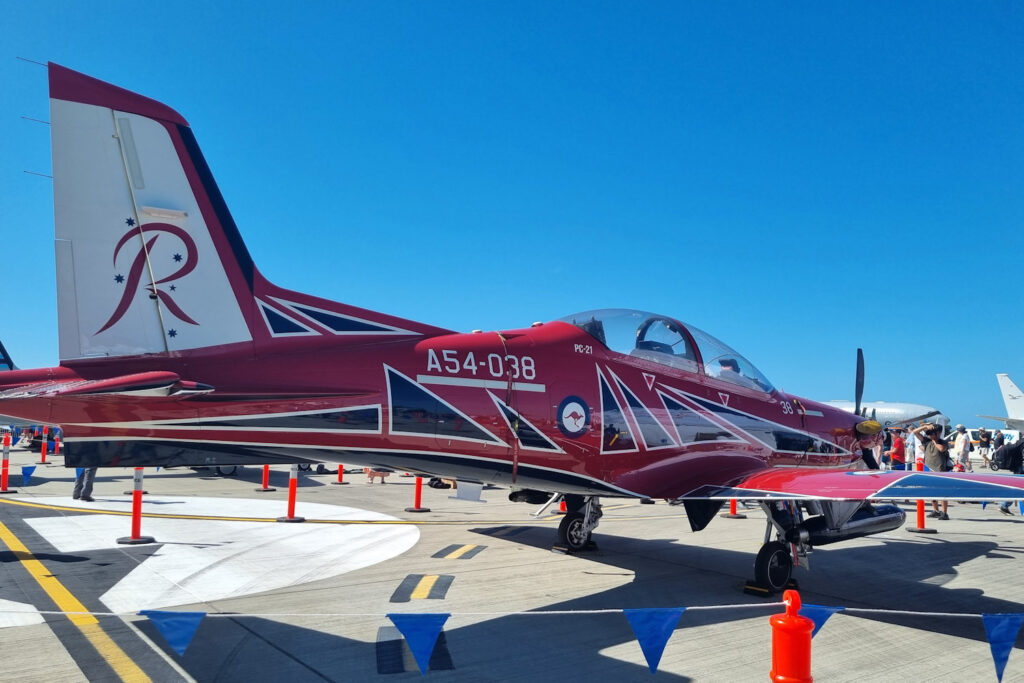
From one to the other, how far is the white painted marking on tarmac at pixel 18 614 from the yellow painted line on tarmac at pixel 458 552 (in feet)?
15.6

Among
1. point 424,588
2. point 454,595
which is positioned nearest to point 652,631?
point 454,595

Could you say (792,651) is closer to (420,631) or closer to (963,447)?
(420,631)

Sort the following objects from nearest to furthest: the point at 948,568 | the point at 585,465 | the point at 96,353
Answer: the point at 96,353 < the point at 585,465 < the point at 948,568

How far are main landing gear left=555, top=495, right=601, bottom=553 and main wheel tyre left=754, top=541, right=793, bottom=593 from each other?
9.01ft

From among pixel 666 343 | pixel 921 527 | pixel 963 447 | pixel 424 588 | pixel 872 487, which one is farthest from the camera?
pixel 963 447

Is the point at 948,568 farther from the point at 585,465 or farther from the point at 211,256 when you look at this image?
the point at 211,256

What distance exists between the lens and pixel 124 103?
216 inches

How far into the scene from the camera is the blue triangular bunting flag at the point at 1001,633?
4.46 m

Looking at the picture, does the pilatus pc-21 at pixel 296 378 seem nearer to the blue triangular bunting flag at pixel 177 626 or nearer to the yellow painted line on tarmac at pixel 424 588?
the blue triangular bunting flag at pixel 177 626

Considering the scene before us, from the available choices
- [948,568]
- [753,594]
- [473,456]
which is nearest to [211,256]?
[473,456]

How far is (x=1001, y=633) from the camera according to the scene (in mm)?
4492

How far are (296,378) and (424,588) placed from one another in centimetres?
317

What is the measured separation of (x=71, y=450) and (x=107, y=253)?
163 centimetres

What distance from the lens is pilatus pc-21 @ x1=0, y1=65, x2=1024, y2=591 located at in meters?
5.21
